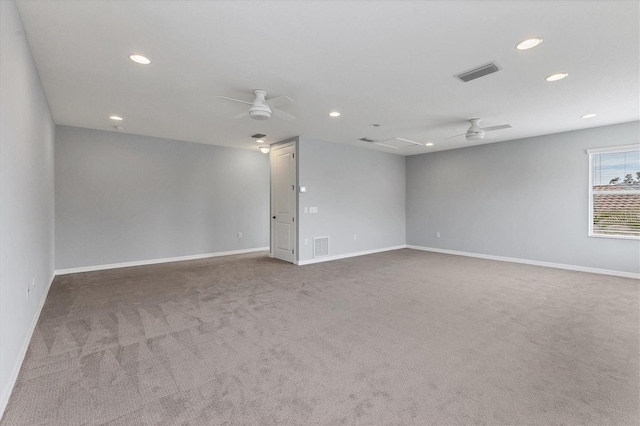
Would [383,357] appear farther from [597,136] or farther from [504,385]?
[597,136]

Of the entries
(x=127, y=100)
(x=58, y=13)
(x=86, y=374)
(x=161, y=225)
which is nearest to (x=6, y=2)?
(x=58, y=13)

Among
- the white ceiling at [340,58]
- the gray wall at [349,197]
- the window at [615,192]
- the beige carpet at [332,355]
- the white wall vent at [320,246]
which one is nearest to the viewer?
the beige carpet at [332,355]

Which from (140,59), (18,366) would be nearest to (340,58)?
(140,59)

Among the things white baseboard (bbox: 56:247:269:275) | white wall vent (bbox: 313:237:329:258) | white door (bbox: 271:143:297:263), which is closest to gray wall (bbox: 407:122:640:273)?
white wall vent (bbox: 313:237:329:258)

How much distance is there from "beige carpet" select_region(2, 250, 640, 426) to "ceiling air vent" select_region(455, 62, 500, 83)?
2.74 metres

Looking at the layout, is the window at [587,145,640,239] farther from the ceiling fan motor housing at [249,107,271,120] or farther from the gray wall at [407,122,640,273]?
the ceiling fan motor housing at [249,107,271,120]

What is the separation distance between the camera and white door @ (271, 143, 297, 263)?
6.41 metres

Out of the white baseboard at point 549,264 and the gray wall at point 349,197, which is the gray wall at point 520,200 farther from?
the gray wall at point 349,197

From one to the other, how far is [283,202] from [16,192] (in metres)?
4.64

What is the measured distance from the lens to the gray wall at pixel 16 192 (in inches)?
76.5

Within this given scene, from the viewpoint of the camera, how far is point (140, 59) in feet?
9.49

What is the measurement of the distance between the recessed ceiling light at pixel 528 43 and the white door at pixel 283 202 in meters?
4.40

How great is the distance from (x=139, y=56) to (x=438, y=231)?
7480mm

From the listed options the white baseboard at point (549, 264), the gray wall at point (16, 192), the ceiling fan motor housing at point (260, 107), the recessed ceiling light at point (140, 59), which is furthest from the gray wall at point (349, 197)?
the gray wall at point (16, 192)
